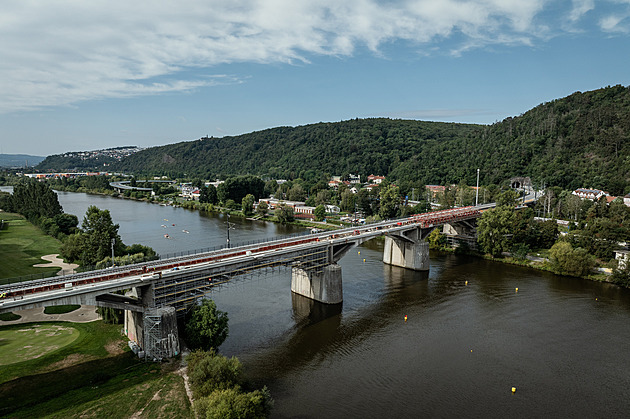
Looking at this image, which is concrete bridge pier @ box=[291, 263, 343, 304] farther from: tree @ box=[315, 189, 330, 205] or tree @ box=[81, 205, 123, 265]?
tree @ box=[315, 189, 330, 205]

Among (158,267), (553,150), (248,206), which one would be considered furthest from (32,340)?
(553,150)

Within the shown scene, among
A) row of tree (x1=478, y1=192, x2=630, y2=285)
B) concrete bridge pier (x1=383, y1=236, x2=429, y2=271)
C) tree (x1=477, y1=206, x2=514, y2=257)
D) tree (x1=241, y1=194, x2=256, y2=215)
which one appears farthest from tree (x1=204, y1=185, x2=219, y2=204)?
tree (x1=477, y1=206, x2=514, y2=257)

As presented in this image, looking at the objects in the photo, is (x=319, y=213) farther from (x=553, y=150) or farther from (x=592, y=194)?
(x=553, y=150)

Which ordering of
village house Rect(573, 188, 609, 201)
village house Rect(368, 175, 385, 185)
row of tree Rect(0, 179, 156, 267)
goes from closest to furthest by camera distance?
row of tree Rect(0, 179, 156, 267) → village house Rect(573, 188, 609, 201) → village house Rect(368, 175, 385, 185)

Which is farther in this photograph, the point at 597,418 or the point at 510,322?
the point at 510,322

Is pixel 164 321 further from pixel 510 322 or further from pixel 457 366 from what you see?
pixel 510 322

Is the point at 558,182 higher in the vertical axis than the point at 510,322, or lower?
higher

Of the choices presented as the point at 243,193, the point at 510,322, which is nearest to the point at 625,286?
the point at 510,322
